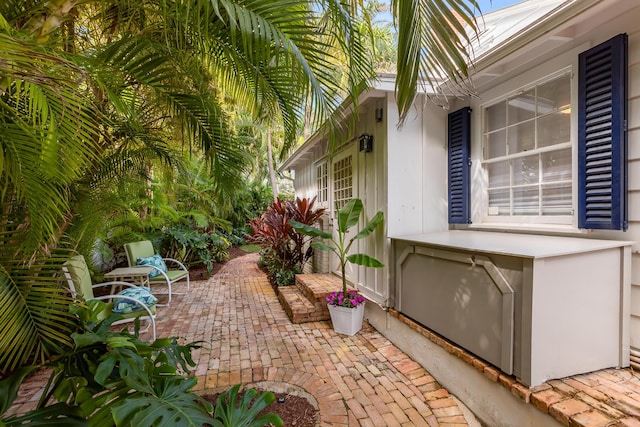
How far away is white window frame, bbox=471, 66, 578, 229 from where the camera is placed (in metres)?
2.36

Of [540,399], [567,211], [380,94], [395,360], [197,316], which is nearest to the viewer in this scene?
[540,399]

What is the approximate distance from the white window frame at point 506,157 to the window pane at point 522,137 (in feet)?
0.40

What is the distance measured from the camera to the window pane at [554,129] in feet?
8.16

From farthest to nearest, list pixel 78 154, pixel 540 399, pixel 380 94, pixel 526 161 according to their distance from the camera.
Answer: pixel 380 94, pixel 526 161, pixel 540 399, pixel 78 154

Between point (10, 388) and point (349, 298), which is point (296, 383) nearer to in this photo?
point (349, 298)

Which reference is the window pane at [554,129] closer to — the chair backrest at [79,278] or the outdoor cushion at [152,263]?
the chair backrest at [79,278]

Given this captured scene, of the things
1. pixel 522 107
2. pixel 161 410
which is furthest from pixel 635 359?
pixel 161 410

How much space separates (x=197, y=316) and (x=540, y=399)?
415 centimetres

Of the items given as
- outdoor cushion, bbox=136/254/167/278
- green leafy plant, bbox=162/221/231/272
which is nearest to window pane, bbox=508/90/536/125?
outdoor cushion, bbox=136/254/167/278

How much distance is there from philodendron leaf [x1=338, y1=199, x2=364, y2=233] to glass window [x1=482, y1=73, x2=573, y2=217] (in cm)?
151

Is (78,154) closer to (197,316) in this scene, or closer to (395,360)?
(395,360)

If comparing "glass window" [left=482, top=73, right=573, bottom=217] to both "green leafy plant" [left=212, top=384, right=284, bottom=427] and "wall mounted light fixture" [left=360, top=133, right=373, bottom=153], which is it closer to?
"wall mounted light fixture" [left=360, top=133, right=373, bottom=153]

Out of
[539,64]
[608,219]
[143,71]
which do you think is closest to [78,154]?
[143,71]

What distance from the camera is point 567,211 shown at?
250 centimetres
